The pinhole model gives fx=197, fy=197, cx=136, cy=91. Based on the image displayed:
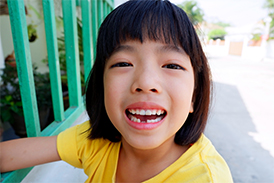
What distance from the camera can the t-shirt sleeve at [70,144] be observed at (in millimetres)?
1041

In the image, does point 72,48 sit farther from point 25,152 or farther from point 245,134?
point 245,134

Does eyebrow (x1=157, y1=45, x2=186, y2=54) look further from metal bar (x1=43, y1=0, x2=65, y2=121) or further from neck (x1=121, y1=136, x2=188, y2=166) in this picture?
metal bar (x1=43, y1=0, x2=65, y2=121)

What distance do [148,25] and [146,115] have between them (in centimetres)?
38

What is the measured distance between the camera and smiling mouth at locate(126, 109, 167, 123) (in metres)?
0.77

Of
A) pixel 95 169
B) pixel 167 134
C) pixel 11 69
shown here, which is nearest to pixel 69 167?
pixel 95 169

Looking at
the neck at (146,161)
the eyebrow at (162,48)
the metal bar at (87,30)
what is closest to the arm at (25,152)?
the neck at (146,161)

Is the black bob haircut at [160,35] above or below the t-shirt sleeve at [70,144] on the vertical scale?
above

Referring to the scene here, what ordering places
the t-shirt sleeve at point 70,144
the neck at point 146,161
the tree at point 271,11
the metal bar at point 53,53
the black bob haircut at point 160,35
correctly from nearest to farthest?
the black bob haircut at point 160,35 < the neck at point 146,161 < the t-shirt sleeve at point 70,144 < the metal bar at point 53,53 < the tree at point 271,11

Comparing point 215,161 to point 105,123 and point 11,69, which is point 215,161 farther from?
point 11,69

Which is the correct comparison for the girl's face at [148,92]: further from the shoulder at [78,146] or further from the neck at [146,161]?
the shoulder at [78,146]

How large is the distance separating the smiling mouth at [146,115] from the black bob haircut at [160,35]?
278 mm

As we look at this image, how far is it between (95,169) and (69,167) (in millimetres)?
391

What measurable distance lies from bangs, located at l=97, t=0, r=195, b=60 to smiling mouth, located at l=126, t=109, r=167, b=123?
286 millimetres

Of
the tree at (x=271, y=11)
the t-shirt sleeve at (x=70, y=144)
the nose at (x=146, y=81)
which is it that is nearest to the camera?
the nose at (x=146, y=81)
